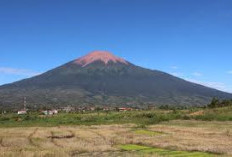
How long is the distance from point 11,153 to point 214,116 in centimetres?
5636

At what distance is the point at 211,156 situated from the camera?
79.5 ft


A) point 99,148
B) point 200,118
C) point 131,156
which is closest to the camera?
point 131,156

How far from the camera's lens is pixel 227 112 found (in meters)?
83.1

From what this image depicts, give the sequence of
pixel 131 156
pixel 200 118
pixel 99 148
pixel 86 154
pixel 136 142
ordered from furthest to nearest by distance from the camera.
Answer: pixel 200 118 < pixel 136 142 < pixel 99 148 < pixel 86 154 < pixel 131 156

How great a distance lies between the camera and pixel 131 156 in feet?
79.5

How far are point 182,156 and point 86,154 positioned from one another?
5.69 meters

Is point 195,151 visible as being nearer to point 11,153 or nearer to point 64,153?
point 64,153

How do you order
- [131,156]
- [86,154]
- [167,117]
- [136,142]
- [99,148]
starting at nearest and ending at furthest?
[131,156] < [86,154] < [99,148] < [136,142] < [167,117]

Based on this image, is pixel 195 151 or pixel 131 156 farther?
pixel 195 151

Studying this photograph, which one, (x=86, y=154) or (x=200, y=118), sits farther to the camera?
(x=200, y=118)

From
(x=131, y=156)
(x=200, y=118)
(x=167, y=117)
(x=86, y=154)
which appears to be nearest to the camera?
(x=131, y=156)

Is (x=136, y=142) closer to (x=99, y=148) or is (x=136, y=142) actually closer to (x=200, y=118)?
(x=99, y=148)

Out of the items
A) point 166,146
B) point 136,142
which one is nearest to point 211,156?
point 166,146

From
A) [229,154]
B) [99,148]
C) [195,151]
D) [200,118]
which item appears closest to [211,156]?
[229,154]
